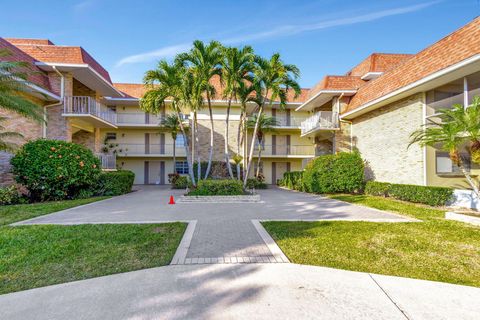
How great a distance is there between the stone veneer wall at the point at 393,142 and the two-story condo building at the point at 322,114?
50mm

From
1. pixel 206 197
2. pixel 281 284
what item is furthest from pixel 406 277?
pixel 206 197

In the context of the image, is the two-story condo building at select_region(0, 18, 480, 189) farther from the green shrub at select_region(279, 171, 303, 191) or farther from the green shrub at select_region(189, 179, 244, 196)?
the green shrub at select_region(189, 179, 244, 196)

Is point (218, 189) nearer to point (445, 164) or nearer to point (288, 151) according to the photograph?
point (445, 164)

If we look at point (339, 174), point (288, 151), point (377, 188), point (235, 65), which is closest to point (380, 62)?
point (339, 174)

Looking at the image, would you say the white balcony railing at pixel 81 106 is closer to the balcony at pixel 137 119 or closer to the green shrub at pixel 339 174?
the balcony at pixel 137 119

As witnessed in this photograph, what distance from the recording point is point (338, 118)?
16.7m

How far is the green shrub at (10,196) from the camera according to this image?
32.9 ft

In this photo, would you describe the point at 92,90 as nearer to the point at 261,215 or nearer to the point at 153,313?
the point at 261,215

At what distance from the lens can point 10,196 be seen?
10211 mm

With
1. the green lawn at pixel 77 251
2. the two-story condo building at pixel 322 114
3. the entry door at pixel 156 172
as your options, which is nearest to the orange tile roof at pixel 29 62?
the two-story condo building at pixel 322 114

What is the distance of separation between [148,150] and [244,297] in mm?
21811

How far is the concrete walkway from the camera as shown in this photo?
2.68 m

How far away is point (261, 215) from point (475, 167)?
10.2 metres

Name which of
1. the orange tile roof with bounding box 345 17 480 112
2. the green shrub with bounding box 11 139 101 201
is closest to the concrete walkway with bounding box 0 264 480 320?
the orange tile roof with bounding box 345 17 480 112
